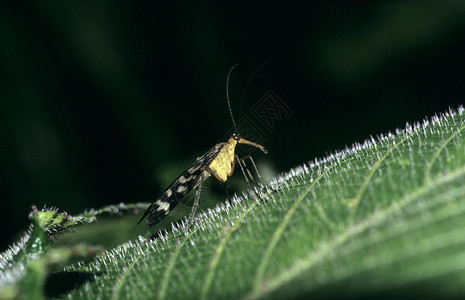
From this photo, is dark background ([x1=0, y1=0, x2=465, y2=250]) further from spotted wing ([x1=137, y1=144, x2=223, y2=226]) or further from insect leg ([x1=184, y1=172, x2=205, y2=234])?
insect leg ([x1=184, y1=172, x2=205, y2=234])

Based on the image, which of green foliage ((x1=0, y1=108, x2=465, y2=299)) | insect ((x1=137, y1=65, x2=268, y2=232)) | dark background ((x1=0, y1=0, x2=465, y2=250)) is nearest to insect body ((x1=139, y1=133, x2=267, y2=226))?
insect ((x1=137, y1=65, x2=268, y2=232))

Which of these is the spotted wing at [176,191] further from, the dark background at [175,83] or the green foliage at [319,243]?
the dark background at [175,83]

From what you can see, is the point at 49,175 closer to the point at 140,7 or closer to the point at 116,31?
the point at 116,31

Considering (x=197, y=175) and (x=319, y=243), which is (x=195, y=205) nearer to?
(x=197, y=175)

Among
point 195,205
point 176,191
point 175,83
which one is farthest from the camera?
point 175,83

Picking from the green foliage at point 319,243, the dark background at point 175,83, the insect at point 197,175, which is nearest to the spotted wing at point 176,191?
the insect at point 197,175

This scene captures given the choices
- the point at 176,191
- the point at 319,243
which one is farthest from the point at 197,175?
the point at 319,243
